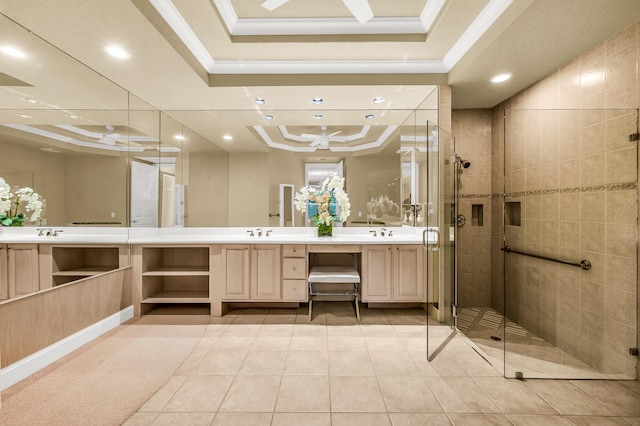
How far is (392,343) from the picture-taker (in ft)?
8.26

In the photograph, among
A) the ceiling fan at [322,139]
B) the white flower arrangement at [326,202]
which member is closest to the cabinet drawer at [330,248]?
the white flower arrangement at [326,202]

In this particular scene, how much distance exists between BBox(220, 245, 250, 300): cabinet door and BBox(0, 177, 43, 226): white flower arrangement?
153 centimetres

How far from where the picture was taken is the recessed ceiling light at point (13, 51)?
70.0 inches

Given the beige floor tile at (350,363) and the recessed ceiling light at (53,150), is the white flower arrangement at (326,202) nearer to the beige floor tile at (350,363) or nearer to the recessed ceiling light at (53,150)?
the beige floor tile at (350,363)

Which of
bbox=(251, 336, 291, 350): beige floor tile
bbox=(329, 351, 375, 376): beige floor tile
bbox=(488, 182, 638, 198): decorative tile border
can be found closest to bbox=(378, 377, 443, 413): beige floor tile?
bbox=(329, 351, 375, 376): beige floor tile

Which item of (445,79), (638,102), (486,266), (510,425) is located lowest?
(510,425)

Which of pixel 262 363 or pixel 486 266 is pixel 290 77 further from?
pixel 486 266

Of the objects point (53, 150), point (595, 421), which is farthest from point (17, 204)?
point (595, 421)

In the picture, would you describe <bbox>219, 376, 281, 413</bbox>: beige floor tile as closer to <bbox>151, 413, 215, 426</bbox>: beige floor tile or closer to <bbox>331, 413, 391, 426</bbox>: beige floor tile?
<bbox>151, 413, 215, 426</bbox>: beige floor tile

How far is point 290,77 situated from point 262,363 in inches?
102

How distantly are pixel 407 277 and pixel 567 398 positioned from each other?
1.53 meters

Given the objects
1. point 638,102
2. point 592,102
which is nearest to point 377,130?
point 592,102

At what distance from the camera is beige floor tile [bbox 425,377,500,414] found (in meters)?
1.69

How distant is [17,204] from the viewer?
180 centimetres
